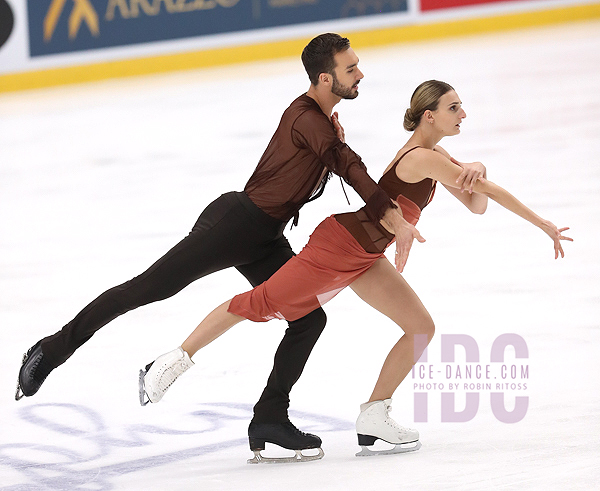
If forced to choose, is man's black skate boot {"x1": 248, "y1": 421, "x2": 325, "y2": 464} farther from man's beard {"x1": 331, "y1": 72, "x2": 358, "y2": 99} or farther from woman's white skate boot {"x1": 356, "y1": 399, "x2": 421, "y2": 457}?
man's beard {"x1": 331, "y1": 72, "x2": 358, "y2": 99}

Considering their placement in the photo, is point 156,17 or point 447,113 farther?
point 156,17

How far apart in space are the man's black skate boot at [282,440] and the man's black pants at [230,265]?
30 mm

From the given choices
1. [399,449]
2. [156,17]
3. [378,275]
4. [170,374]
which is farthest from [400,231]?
[156,17]

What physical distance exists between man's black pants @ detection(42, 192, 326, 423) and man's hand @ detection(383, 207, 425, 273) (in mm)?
397

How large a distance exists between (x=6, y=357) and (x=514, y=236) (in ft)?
8.99

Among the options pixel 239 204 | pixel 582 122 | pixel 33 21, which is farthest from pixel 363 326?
pixel 33 21

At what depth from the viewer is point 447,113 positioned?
3090 mm

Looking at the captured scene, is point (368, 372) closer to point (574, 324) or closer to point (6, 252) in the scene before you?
point (574, 324)

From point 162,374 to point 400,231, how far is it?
0.81m

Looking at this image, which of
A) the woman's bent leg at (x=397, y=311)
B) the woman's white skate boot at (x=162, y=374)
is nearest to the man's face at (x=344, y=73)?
the woman's bent leg at (x=397, y=311)

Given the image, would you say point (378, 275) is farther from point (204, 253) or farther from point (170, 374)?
point (170, 374)

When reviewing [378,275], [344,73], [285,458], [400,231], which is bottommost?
[285,458]

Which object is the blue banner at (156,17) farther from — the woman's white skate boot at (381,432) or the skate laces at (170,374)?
the woman's white skate boot at (381,432)

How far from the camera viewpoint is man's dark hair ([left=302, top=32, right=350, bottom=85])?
120 inches
